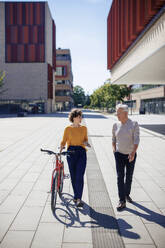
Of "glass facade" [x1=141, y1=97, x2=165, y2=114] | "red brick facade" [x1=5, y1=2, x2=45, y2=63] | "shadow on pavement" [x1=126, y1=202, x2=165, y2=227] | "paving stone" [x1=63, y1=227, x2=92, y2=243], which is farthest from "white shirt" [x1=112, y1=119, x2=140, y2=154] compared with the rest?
"red brick facade" [x1=5, y1=2, x2=45, y2=63]

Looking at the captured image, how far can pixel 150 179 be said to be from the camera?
6.10 metres

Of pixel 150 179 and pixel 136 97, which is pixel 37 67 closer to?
pixel 136 97

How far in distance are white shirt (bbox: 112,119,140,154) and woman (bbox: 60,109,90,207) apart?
1.80 ft

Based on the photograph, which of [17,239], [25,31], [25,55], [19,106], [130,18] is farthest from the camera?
[19,106]

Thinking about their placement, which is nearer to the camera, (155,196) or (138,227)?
(138,227)

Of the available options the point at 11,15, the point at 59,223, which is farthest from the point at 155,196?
the point at 11,15

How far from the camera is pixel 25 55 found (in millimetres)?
53656

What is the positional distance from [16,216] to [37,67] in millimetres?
52866

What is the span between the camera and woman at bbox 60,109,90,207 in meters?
4.25

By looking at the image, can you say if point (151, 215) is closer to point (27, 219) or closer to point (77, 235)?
point (77, 235)

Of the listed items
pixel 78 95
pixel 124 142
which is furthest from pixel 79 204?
pixel 78 95

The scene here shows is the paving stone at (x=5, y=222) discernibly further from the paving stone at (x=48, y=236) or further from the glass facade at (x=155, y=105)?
the glass facade at (x=155, y=105)

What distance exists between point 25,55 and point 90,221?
53.8m

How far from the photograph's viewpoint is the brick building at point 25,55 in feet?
172
